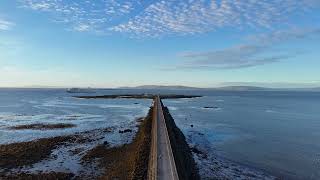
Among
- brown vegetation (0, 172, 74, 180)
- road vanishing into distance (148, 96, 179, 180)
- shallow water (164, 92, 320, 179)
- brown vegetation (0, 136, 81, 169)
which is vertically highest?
road vanishing into distance (148, 96, 179, 180)

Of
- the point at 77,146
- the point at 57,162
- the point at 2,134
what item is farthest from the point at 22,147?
the point at 2,134

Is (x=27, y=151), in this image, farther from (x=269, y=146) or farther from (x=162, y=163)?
(x=269, y=146)

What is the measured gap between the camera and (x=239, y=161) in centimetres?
2472

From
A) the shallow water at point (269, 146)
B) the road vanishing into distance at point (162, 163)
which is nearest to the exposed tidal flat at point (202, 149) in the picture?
the shallow water at point (269, 146)

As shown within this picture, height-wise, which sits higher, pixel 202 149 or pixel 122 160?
pixel 122 160

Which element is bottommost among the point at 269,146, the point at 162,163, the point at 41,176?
the point at 269,146

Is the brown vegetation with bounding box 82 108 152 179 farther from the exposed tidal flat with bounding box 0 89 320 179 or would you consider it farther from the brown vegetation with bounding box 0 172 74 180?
the brown vegetation with bounding box 0 172 74 180

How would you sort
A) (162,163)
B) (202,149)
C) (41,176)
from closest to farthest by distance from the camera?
1. (162,163)
2. (41,176)
3. (202,149)

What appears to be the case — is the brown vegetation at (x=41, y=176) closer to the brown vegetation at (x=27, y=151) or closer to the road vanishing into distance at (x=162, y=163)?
the brown vegetation at (x=27, y=151)

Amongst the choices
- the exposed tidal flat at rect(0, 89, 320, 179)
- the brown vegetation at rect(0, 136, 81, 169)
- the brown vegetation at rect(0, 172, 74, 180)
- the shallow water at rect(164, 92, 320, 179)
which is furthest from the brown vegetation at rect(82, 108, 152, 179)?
the shallow water at rect(164, 92, 320, 179)

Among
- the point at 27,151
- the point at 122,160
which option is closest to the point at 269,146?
the point at 122,160

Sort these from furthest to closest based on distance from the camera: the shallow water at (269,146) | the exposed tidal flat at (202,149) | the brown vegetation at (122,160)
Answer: the shallow water at (269,146) → the exposed tidal flat at (202,149) → the brown vegetation at (122,160)

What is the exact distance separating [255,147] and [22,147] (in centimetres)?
2004

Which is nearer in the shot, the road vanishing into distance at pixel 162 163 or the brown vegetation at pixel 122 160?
the road vanishing into distance at pixel 162 163
